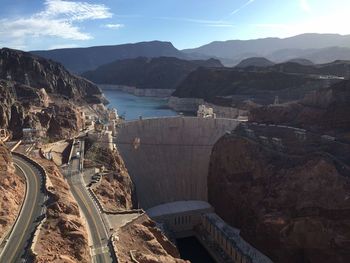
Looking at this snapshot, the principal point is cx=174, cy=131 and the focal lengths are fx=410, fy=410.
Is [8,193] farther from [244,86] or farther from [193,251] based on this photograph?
[244,86]

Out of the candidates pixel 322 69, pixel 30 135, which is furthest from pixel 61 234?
pixel 322 69

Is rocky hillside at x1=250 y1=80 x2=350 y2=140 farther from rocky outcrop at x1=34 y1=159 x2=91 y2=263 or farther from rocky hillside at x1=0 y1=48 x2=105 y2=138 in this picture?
rocky outcrop at x1=34 y1=159 x2=91 y2=263

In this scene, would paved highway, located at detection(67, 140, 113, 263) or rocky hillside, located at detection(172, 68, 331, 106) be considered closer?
paved highway, located at detection(67, 140, 113, 263)

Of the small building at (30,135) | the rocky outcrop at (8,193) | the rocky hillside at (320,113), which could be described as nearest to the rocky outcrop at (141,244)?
the rocky outcrop at (8,193)

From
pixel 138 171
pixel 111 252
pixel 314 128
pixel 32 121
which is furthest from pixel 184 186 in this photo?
pixel 111 252

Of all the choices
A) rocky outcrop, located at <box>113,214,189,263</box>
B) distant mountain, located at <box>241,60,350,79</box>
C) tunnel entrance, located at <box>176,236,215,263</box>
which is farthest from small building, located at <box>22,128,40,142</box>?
distant mountain, located at <box>241,60,350,79</box>

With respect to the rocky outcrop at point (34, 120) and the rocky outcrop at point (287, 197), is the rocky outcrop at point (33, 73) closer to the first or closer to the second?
the rocky outcrop at point (34, 120)

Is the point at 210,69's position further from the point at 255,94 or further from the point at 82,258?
the point at 82,258
